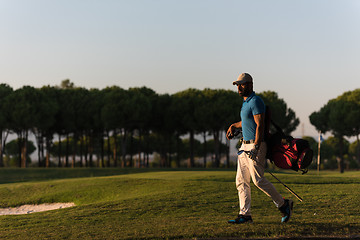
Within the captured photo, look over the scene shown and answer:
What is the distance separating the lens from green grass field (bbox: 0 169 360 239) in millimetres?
9180

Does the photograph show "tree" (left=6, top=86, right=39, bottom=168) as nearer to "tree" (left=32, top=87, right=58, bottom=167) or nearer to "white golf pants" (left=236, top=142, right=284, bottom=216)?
"tree" (left=32, top=87, right=58, bottom=167)

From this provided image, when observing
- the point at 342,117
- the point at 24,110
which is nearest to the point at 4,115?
the point at 24,110

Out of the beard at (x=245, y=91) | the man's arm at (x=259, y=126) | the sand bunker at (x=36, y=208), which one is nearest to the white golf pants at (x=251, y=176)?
the man's arm at (x=259, y=126)

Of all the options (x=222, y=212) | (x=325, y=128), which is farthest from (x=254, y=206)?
(x=325, y=128)

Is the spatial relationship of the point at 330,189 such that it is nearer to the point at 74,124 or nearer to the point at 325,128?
the point at 74,124

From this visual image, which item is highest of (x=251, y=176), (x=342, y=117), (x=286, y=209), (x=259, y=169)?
(x=342, y=117)

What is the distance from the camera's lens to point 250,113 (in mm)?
9023

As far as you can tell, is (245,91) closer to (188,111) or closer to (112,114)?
(112,114)

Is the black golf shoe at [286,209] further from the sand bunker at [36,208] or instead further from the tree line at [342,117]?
the tree line at [342,117]

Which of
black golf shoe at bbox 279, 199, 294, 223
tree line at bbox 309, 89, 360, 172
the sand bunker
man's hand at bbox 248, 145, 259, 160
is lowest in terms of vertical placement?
the sand bunker

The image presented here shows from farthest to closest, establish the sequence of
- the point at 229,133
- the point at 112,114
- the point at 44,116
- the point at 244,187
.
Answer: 1. the point at 112,114
2. the point at 44,116
3. the point at 229,133
4. the point at 244,187

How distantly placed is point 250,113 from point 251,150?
0.77 m

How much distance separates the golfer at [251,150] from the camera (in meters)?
8.87

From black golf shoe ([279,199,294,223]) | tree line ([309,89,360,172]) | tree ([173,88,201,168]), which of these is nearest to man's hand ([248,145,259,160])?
black golf shoe ([279,199,294,223])
